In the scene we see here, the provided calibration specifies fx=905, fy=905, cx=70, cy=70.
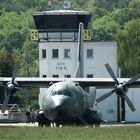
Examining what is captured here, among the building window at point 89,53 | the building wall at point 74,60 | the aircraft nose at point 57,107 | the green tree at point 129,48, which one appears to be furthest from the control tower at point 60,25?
the green tree at point 129,48

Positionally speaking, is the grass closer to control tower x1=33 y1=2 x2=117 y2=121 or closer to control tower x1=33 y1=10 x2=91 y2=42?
control tower x1=33 y1=10 x2=91 y2=42

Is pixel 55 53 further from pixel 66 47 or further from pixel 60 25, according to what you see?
pixel 60 25

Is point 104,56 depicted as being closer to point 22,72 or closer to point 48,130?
point 48,130

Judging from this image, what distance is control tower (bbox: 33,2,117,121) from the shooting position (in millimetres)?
87750

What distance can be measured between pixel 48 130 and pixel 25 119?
29142 millimetres

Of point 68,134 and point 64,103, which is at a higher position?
point 64,103

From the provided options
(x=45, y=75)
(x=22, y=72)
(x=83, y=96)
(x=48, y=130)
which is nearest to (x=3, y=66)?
(x=45, y=75)

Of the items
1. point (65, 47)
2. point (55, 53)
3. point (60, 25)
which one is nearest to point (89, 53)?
point (65, 47)

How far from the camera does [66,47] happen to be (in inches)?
3499

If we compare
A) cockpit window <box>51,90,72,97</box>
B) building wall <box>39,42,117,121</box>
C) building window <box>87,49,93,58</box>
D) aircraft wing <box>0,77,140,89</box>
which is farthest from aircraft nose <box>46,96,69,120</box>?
building window <box>87,49,93,58</box>

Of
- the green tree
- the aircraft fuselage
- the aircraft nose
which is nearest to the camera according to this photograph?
the aircraft nose

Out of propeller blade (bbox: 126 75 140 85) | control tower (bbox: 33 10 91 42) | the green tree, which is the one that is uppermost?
control tower (bbox: 33 10 91 42)

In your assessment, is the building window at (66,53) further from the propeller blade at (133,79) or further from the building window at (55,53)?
the propeller blade at (133,79)

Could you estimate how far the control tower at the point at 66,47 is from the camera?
8775 centimetres
